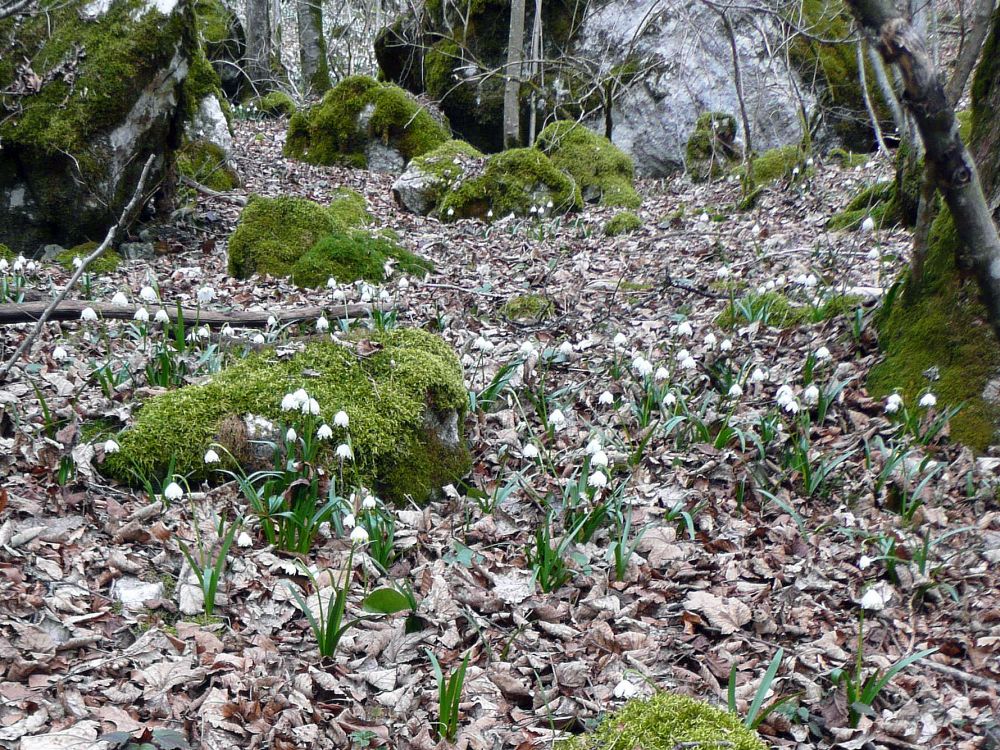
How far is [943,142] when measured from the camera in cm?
171

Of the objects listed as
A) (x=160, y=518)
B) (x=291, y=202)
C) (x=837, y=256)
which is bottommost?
(x=160, y=518)

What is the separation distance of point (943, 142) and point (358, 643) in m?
2.46

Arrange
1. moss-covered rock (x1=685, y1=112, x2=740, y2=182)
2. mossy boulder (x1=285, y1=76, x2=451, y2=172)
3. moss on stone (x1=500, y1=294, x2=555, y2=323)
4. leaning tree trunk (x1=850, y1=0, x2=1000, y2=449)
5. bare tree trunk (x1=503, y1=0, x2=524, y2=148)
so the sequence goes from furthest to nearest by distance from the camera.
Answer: mossy boulder (x1=285, y1=76, x2=451, y2=172) < moss-covered rock (x1=685, y1=112, x2=740, y2=182) < bare tree trunk (x1=503, y1=0, x2=524, y2=148) < moss on stone (x1=500, y1=294, x2=555, y2=323) < leaning tree trunk (x1=850, y1=0, x2=1000, y2=449)

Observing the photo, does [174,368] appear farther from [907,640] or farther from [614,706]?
[907,640]

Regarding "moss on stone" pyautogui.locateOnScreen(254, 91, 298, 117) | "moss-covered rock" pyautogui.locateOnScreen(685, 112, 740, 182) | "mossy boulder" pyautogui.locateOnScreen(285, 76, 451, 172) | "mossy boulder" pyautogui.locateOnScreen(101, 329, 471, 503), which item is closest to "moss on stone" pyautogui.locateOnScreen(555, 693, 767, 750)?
"mossy boulder" pyautogui.locateOnScreen(101, 329, 471, 503)

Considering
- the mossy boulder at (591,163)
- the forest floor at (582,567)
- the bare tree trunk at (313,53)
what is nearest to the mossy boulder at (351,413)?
the forest floor at (582,567)

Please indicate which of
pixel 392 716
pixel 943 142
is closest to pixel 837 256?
pixel 943 142

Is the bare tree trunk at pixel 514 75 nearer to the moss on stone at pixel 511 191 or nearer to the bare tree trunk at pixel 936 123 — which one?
the moss on stone at pixel 511 191

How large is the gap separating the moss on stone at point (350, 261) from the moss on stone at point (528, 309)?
4.41 ft

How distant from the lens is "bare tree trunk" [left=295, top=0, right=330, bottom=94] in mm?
16453

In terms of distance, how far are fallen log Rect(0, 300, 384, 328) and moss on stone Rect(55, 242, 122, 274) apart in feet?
6.71

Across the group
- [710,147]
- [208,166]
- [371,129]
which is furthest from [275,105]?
[710,147]

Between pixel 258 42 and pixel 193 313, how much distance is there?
13968 mm

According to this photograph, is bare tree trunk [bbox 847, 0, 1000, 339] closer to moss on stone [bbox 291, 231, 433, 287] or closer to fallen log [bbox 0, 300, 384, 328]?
fallen log [bbox 0, 300, 384, 328]
